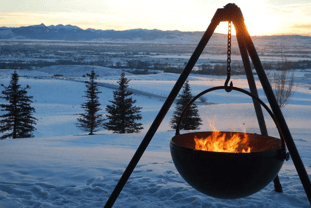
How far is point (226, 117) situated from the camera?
20.7 metres

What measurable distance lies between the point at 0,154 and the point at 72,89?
129ft

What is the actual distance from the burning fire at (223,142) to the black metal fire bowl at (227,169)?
2.03 ft

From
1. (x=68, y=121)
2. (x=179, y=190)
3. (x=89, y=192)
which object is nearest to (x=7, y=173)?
(x=89, y=192)

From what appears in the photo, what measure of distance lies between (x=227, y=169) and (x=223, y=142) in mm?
1010

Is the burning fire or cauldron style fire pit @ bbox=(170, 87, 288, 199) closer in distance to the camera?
cauldron style fire pit @ bbox=(170, 87, 288, 199)

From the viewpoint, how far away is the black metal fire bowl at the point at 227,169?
238 cm

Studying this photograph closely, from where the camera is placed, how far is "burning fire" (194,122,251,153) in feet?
10.5

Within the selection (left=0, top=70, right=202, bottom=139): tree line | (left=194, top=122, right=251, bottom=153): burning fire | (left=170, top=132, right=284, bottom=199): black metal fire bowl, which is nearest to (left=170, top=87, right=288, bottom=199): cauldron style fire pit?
(left=170, top=132, right=284, bottom=199): black metal fire bowl

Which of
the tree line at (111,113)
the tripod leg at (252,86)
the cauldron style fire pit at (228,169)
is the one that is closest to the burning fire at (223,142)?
the tripod leg at (252,86)

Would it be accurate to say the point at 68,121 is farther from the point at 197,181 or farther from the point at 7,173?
the point at 197,181

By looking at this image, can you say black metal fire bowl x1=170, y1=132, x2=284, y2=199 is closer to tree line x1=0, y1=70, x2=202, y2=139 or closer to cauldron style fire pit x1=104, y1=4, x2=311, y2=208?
cauldron style fire pit x1=104, y1=4, x2=311, y2=208

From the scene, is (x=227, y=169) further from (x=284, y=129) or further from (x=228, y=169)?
(x=284, y=129)

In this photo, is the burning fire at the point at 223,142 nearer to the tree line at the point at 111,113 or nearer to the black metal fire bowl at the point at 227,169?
the black metal fire bowl at the point at 227,169

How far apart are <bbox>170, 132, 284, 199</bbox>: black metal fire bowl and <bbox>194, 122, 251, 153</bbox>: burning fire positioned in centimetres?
62
